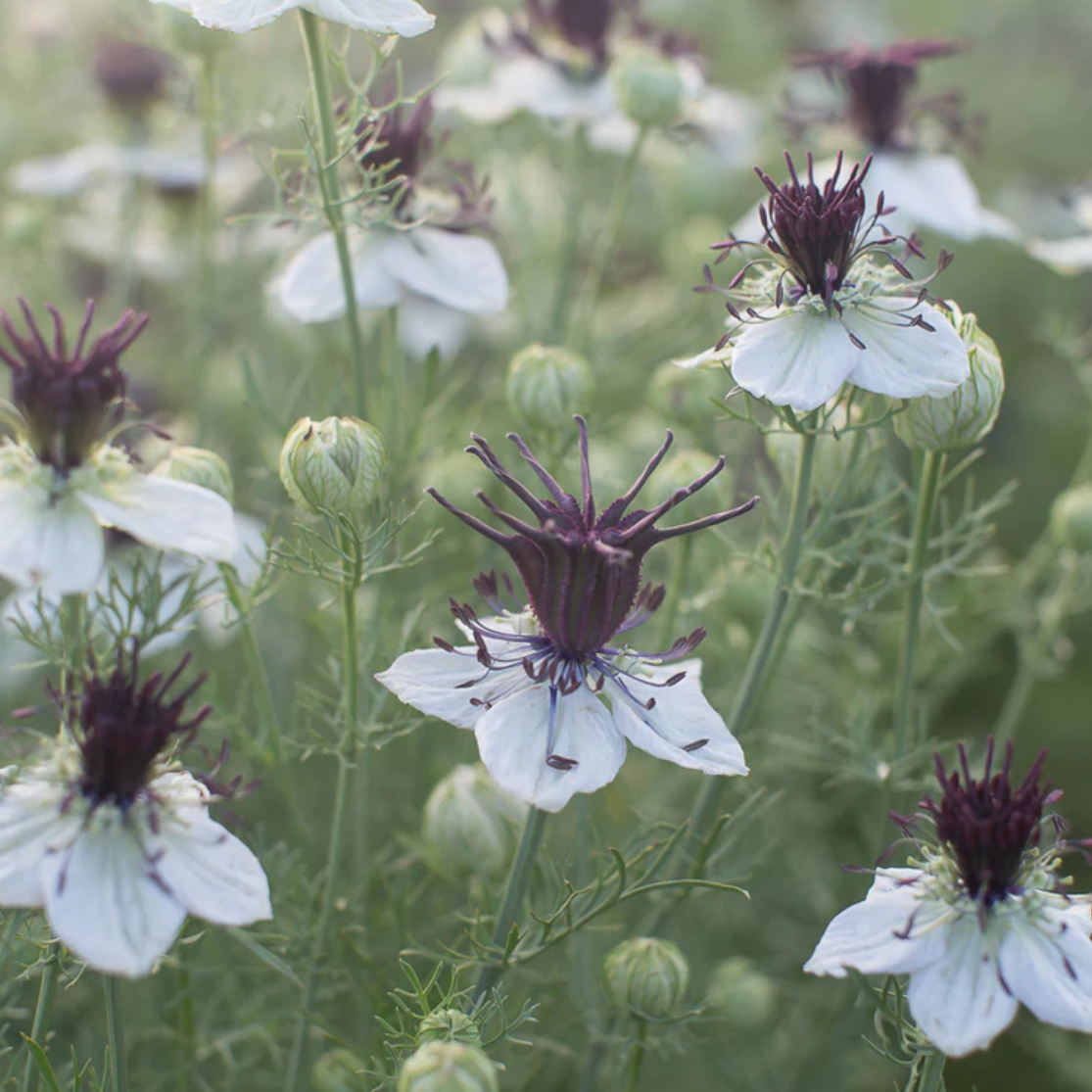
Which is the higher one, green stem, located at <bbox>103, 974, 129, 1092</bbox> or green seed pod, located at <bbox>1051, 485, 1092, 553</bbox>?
green seed pod, located at <bbox>1051, 485, 1092, 553</bbox>

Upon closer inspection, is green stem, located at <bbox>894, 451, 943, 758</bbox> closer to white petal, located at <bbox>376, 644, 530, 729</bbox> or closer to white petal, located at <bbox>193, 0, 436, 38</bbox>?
white petal, located at <bbox>376, 644, 530, 729</bbox>

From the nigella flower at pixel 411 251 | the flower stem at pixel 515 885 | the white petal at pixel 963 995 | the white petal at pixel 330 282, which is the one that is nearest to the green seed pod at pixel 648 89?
the nigella flower at pixel 411 251

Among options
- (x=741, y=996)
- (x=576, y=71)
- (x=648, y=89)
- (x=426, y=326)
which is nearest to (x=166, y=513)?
(x=741, y=996)

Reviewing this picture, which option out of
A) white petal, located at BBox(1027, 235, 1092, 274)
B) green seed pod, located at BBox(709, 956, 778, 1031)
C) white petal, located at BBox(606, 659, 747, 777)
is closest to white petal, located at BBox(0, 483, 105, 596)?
white petal, located at BBox(606, 659, 747, 777)

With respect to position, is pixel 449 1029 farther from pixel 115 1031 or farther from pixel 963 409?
pixel 963 409

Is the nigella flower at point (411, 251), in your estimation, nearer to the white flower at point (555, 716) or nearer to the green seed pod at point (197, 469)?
the green seed pod at point (197, 469)

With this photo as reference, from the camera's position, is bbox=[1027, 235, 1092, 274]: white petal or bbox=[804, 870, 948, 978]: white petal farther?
bbox=[1027, 235, 1092, 274]: white petal

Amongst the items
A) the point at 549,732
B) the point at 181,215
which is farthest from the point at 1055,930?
the point at 181,215
